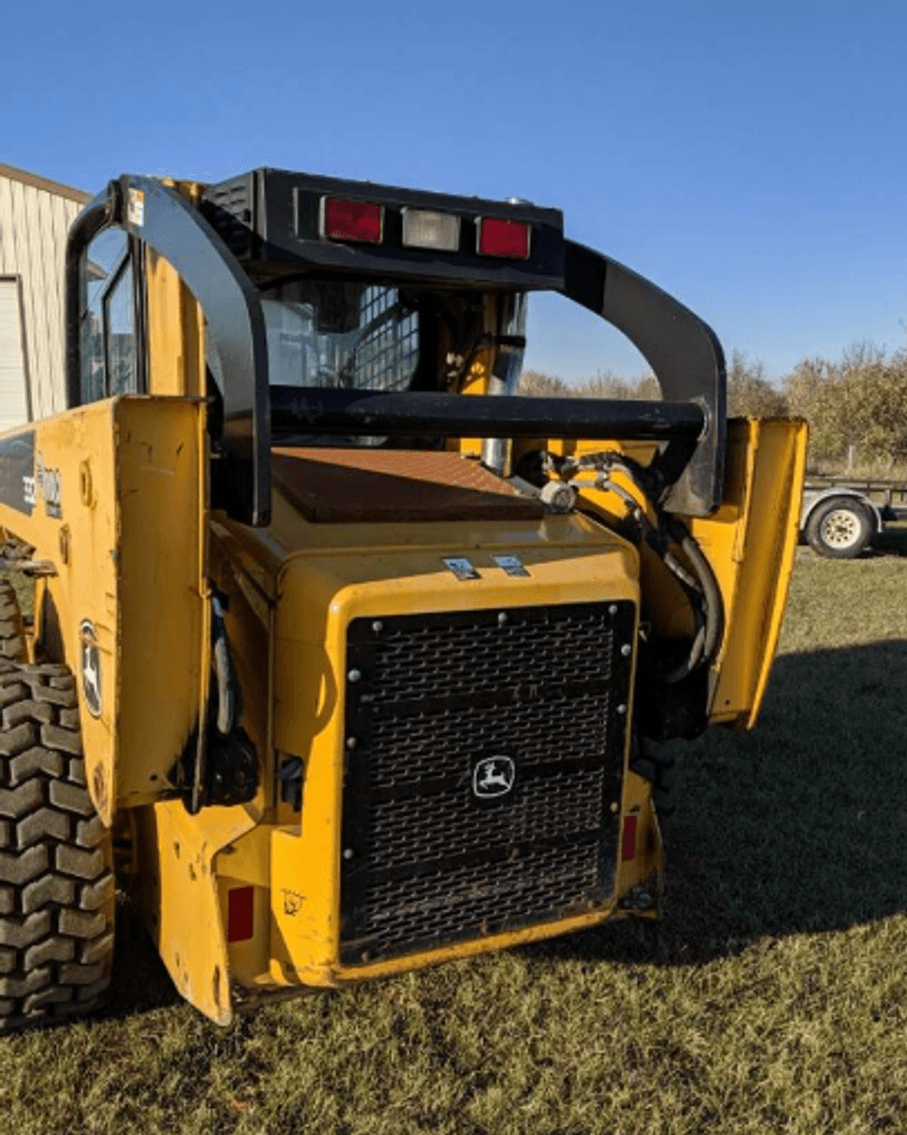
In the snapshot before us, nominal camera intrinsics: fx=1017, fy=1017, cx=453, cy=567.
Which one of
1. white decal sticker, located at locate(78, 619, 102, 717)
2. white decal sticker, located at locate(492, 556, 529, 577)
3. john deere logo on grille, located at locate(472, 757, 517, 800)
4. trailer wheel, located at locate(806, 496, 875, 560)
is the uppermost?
white decal sticker, located at locate(492, 556, 529, 577)

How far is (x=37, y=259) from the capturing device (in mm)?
12609

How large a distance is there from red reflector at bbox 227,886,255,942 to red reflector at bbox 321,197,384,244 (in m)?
1.61

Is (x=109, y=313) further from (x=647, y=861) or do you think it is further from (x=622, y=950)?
(x=622, y=950)

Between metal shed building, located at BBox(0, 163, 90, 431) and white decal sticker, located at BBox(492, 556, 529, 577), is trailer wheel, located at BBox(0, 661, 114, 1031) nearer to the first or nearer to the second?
white decal sticker, located at BBox(492, 556, 529, 577)

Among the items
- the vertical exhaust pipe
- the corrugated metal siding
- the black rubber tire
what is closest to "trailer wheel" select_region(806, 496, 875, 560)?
Answer: the corrugated metal siding

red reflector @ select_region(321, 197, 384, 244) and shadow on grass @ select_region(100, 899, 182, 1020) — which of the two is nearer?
red reflector @ select_region(321, 197, 384, 244)

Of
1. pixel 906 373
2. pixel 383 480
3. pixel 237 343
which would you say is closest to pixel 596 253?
pixel 383 480

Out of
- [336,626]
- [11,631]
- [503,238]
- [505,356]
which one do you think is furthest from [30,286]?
[336,626]

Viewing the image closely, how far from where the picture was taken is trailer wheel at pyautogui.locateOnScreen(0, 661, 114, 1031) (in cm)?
244

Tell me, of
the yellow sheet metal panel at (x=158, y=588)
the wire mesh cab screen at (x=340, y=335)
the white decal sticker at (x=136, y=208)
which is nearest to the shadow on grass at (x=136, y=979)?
the yellow sheet metal panel at (x=158, y=588)

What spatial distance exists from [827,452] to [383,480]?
24.6m

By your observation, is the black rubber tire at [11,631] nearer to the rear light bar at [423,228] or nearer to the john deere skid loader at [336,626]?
the john deere skid loader at [336,626]

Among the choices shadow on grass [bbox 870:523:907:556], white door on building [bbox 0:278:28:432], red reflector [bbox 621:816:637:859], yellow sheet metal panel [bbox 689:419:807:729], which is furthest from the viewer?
shadow on grass [bbox 870:523:907:556]

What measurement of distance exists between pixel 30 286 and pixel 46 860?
11.8m
